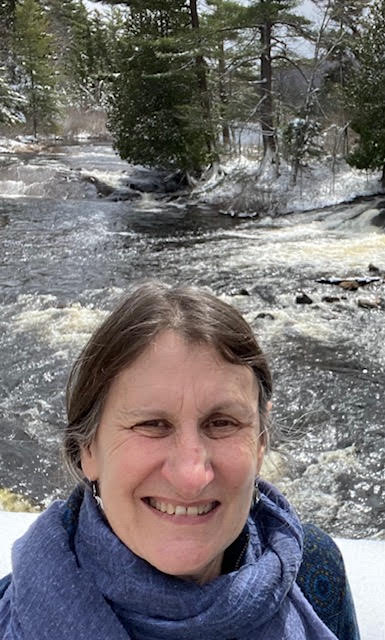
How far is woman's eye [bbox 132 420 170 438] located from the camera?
1061 mm

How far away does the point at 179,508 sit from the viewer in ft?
3.42

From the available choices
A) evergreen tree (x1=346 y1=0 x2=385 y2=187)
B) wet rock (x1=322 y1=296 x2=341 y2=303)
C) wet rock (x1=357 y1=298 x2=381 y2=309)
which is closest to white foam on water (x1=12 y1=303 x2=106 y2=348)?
wet rock (x1=322 y1=296 x2=341 y2=303)

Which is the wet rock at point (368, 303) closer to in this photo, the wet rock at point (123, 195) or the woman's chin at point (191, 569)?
the woman's chin at point (191, 569)

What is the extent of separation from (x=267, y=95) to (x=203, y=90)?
202 centimetres

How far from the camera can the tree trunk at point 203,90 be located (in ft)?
55.9

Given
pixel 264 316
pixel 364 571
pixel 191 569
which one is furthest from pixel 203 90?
pixel 191 569

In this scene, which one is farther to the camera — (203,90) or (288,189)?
(203,90)

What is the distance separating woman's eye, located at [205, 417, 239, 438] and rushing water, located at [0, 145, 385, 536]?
44cm

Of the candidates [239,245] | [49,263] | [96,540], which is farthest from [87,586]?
[239,245]

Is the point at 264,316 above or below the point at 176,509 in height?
below

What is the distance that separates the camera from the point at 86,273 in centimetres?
973

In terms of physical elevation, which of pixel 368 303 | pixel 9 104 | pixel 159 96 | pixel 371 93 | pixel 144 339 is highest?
pixel 9 104

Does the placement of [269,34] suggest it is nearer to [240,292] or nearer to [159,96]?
[159,96]

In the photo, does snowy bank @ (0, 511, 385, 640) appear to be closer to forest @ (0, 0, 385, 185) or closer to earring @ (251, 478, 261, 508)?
earring @ (251, 478, 261, 508)
